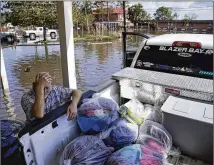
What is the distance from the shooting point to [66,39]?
438 centimetres

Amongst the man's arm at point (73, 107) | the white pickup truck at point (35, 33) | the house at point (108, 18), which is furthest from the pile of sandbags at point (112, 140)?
the house at point (108, 18)

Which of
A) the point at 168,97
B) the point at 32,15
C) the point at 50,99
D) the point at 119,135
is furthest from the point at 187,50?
the point at 32,15

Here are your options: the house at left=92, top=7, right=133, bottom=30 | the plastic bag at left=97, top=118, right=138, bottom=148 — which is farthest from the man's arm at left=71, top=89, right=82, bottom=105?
the house at left=92, top=7, right=133, bottom=30

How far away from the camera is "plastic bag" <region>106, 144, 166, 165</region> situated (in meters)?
1.84

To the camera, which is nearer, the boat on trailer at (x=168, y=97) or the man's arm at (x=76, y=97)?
the boat on trailer at (x=168, y=97)

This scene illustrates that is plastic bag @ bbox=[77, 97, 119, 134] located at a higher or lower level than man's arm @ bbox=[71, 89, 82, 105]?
lower

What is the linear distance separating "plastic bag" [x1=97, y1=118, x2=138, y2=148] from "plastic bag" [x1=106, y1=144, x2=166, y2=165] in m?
0.25

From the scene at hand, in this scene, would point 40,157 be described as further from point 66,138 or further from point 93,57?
point 93,57

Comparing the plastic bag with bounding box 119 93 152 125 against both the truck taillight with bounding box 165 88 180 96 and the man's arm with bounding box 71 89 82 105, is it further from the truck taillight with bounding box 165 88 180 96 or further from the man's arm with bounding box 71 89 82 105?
the man's arm with bounding box 71 89 82 105

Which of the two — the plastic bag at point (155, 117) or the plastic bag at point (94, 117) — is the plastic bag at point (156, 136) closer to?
the plastic bag at point (155, 117)

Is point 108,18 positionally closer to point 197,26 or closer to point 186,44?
point 197,26

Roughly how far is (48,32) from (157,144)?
29358 millimetres

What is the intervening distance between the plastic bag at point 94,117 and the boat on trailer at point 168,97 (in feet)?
0.40

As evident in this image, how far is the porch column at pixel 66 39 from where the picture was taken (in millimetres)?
4148
